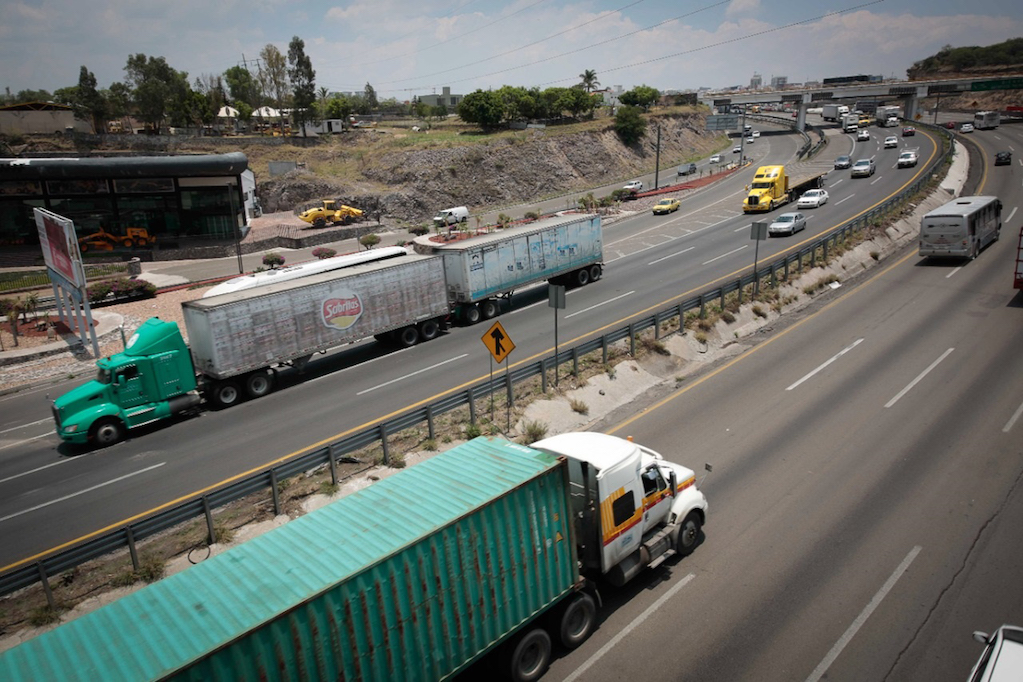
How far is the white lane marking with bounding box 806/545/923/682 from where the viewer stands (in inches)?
361

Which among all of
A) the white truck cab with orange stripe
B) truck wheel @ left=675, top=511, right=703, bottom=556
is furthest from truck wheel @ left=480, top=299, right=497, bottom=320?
truck wheel @ left=675, top=511, right=703, bottom=556

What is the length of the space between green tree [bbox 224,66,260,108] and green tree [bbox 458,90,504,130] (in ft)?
215

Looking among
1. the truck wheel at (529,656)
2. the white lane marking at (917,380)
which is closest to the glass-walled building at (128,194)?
the white lane marking at (917,380)

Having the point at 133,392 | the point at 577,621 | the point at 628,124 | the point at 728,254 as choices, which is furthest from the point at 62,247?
the point at 628,124

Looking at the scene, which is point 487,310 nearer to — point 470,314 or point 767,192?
point 470,314

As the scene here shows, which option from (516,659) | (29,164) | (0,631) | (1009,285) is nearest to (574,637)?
(516,659)

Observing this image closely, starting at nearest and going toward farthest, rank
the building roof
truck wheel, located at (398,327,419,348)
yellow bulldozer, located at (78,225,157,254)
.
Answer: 1. truck wheel, located at (398,327,419,348)
2. the building roof
3. yellow bulldozer, located at (78,225,157,254)

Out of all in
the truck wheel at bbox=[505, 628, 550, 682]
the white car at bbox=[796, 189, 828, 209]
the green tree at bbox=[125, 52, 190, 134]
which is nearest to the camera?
the truck wheel at bbox=[505, 628, 550, 682]

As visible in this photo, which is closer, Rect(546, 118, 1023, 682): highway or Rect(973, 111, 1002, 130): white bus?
Rect(546, 118, 1023, 682): highway

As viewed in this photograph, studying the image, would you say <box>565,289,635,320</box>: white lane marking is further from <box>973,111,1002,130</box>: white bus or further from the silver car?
<box>973,111,1002,130</box>: white bus

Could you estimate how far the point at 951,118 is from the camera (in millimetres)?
123688

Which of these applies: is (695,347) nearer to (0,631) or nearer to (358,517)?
(358,517)

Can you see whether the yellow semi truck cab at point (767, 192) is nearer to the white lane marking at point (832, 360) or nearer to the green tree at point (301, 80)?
the white lane marking at point (832, 360)

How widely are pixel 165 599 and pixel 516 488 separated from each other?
→ 4.18 meters
